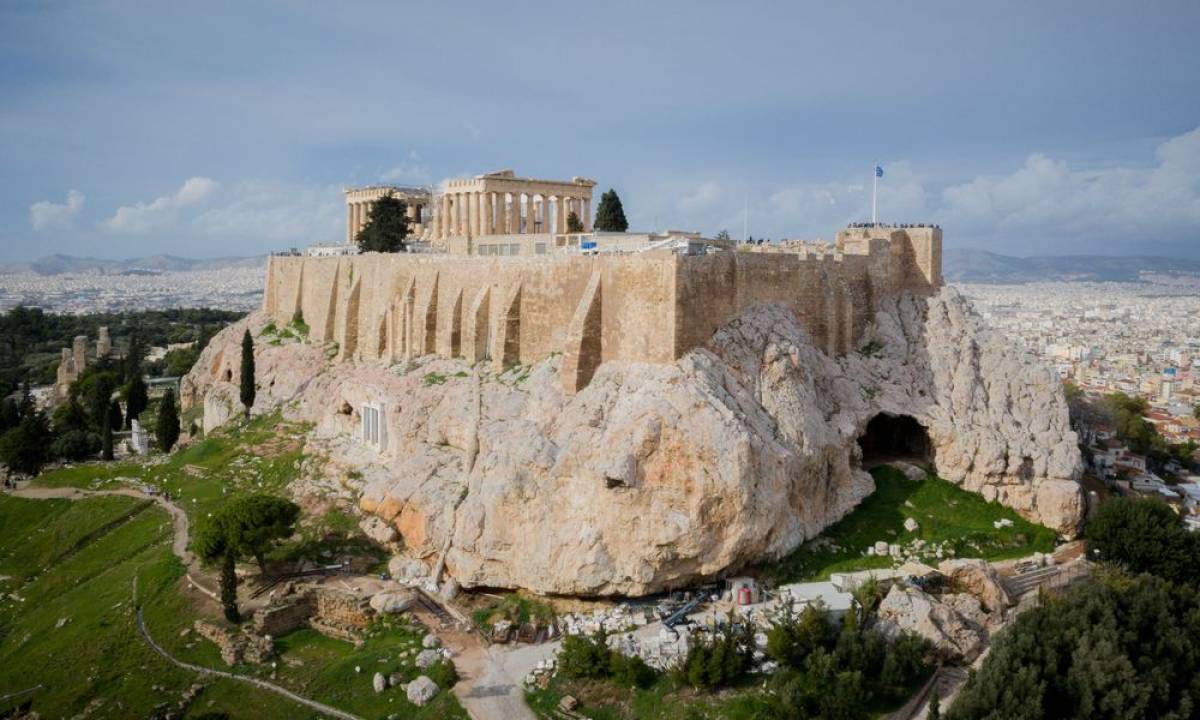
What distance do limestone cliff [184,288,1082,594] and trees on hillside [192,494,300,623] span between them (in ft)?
11.6

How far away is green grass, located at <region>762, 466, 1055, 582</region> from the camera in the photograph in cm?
2706

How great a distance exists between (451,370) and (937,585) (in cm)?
1932

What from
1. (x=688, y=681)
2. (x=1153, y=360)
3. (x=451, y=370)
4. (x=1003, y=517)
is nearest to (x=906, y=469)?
(x=1003, y=517)

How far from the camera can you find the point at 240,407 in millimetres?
46594

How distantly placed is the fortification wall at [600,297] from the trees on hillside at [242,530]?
9192 millimetres

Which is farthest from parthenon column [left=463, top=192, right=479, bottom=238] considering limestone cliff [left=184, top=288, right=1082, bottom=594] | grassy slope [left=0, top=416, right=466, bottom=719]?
grassy slope [left=0, top=416, right=466, bottom=719]

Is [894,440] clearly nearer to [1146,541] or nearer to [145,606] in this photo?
[1146,541]

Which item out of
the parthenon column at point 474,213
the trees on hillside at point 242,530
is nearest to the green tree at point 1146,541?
the trees on hillside at point 242,530

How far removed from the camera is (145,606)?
28.3 m

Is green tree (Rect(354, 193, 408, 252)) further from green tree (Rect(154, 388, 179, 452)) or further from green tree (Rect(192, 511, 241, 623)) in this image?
green tree (Rect(192, 511, 241, 623))

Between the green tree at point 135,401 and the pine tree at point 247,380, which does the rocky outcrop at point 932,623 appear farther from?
the green tree at point 135,401

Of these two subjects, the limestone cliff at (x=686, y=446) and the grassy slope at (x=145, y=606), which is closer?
the grassy slope at (x=145, y=606)

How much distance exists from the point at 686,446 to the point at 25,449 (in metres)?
38.4

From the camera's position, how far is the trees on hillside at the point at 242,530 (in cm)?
2841
